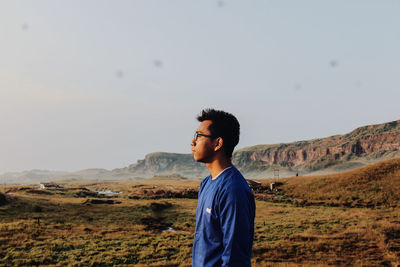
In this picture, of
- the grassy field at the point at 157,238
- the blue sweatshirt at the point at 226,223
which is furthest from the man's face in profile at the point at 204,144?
the grassy field at the point at 157,238

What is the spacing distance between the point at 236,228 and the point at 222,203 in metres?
0.31

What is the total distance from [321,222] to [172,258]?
1836 cm

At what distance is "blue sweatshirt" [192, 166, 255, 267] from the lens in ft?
8.70

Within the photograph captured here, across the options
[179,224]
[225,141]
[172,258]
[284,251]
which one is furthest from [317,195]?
[225,141]

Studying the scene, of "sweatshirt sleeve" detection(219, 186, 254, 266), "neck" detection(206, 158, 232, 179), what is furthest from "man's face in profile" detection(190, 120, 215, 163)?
"sweatshirt sleeve" detection(219, 186, 254, 266)

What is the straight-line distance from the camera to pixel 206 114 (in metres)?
3.60

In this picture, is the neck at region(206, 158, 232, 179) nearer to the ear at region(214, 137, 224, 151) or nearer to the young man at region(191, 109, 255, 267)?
the young man at region(191, 109, 255, 267)

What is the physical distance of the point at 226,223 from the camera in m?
2.74

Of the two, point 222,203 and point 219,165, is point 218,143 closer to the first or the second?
point 219,165

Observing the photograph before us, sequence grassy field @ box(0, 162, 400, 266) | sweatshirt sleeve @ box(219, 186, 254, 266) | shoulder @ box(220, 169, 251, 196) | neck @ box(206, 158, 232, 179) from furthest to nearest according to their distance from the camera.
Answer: grassy field @ box(0, 162, 400, 266) < neck @ box(206, 158, 232, 179) < shoulder @ box(220, 169, 251, 196) < sweatshirt sleeve @ box(219, 186, 254, 266)

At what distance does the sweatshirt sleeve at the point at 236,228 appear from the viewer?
2637 mm

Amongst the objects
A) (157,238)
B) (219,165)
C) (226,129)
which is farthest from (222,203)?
(157,238)

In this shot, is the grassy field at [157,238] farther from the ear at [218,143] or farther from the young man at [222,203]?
the ear at [218,143]

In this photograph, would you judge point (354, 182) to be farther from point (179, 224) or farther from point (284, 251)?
point (284, 251)
